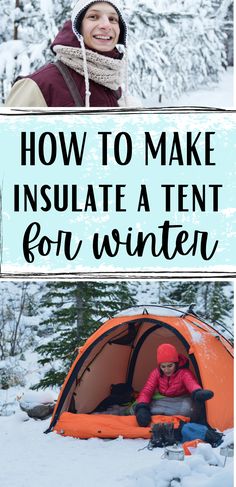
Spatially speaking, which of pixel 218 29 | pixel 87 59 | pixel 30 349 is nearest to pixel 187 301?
pixel 30 349

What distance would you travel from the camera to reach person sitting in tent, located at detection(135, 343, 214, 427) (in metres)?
4.39

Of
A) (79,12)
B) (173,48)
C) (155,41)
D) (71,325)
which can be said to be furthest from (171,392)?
(173,48)

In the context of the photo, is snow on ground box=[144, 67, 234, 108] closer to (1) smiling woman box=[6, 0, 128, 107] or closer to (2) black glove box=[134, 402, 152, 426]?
(2) black glove box=[134, 402, 152, 426]

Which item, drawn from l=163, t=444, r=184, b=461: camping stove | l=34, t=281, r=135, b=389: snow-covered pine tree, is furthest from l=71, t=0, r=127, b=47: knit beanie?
l=34, t=281, r=135, b=389: snow-covered pine tree

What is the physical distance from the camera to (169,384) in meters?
4.72

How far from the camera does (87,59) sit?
2662mm

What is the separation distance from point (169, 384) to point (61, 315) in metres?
1.54

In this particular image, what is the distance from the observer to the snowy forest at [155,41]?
7168 millimetres

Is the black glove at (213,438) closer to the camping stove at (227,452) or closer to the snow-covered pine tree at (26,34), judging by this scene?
the camping stove at (227,452)

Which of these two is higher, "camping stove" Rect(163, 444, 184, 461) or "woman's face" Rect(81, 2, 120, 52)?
"woman's face" Rect(81, 2, 120, 52)

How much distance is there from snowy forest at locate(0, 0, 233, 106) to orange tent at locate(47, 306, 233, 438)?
3149mm

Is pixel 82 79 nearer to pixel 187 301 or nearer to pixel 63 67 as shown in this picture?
pixel 63 67

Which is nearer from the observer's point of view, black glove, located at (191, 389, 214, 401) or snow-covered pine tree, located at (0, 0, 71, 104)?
black glove, located at (191, 389, 214, 401)

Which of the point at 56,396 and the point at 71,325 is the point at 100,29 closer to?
the point at 56,396
